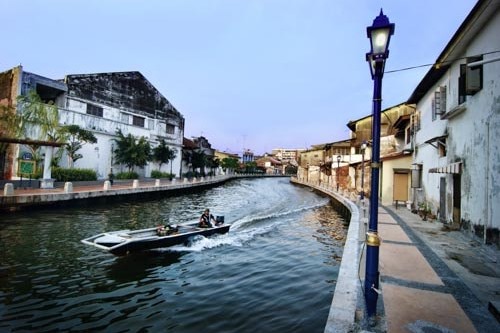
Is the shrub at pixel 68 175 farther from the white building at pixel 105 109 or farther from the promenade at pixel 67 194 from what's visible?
the white building at pixel 105 109

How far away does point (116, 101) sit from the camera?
34906mm

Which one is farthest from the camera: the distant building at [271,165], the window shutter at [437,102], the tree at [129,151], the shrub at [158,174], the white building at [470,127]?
the distant building at [271,165]

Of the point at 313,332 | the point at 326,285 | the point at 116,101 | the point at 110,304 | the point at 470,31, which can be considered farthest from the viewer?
the point at 116,101

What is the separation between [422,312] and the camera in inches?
174

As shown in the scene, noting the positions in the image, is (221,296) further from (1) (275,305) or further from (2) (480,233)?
(2) (480,233)

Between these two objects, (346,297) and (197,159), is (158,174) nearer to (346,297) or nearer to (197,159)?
(197,159)

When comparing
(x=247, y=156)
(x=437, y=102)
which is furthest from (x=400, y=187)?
(x=247, y=156)

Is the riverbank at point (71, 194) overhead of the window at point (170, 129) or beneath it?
beneath

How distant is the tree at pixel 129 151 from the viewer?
33.0 meters

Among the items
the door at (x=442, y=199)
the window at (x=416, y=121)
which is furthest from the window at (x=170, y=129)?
the door at (x=442, y=199)

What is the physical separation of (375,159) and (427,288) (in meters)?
2.95

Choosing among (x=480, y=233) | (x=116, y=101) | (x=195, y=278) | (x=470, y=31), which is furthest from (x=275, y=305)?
(x=116, y=101)

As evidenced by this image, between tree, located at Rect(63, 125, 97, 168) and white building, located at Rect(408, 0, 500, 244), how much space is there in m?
27.7

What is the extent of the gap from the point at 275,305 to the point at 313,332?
1.34m
